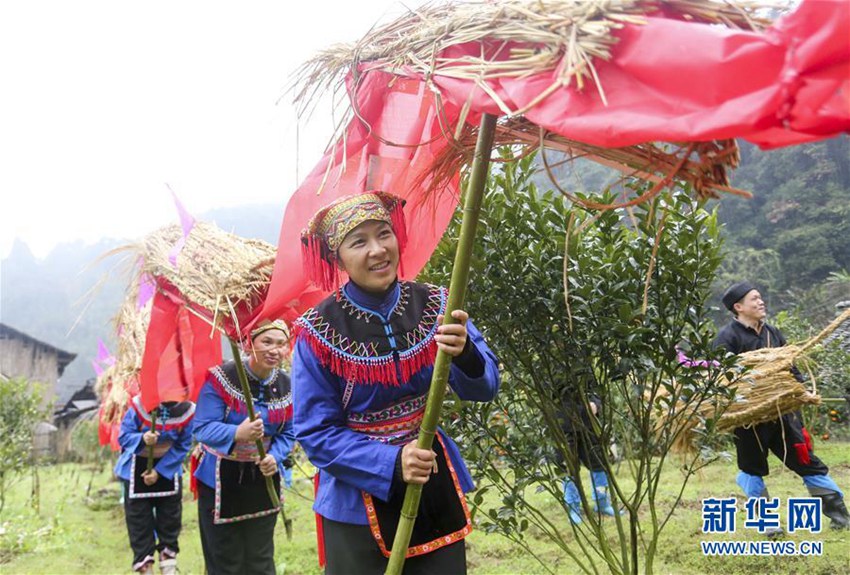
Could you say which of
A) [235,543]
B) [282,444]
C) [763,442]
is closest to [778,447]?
[763,442]

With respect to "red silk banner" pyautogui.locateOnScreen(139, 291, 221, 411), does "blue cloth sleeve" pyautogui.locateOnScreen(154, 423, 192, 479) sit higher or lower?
lower

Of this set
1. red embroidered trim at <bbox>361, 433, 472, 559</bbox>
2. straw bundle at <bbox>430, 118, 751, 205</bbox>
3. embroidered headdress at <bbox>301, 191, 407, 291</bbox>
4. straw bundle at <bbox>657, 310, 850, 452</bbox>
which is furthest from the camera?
straw bundle at <bbox>657, 310, 850, 452</bbox>

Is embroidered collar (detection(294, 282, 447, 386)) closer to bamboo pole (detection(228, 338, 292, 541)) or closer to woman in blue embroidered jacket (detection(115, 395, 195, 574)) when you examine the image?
bamboo pole (detection(228, 338, 292, 541))

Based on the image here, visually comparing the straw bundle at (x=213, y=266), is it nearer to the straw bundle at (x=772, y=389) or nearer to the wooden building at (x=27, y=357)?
the straw bundle at (x=772, y=389)

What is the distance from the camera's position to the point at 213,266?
397 centimetres

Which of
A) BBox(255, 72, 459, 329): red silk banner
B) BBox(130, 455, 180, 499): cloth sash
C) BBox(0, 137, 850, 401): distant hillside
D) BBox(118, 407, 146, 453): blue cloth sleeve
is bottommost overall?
BBox(130, 455, 180, 499): cloth sash

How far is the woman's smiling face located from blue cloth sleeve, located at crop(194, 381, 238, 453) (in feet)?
7.00

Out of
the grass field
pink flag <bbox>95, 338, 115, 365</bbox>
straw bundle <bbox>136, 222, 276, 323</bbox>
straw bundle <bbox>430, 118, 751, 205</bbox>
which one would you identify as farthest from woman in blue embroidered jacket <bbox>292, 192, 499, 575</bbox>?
pink flag <bbox>95, 338, 115, 365</bbox>

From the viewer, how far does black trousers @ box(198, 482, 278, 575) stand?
4.30 m

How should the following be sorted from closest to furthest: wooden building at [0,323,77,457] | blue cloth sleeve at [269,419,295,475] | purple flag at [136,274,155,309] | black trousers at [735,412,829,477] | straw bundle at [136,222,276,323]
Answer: straw bundle at [136,222,276,323], purple flag at [136,274,155,309], blue cloth sleeve at [269,419,295,475], black trousers at [735,412,829,477], wooden building at [0,323,77,457]

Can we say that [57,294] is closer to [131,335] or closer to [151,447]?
[151,447]

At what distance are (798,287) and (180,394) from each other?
15889mm

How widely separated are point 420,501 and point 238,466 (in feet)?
7.75

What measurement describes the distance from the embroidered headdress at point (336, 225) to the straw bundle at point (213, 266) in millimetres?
1225
